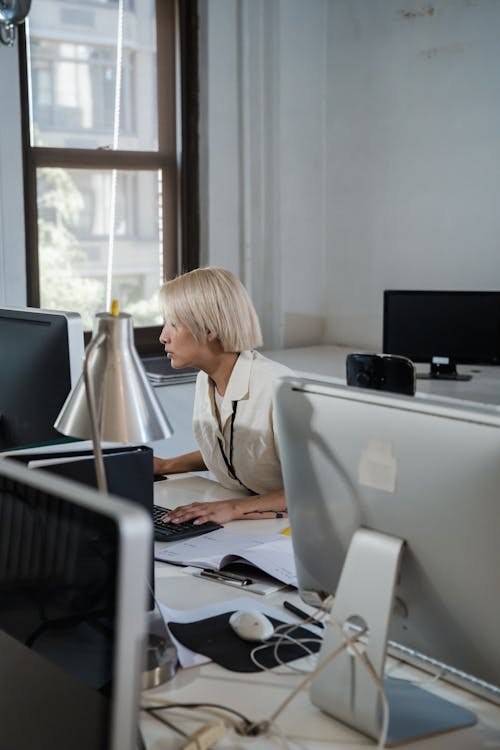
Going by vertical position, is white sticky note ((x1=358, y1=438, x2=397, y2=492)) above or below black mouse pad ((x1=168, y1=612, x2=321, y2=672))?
above

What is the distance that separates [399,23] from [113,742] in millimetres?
3777

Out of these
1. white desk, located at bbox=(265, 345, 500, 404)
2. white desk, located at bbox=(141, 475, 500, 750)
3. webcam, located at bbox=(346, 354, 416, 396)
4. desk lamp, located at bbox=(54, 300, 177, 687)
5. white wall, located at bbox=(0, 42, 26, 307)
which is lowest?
white desk, located at bbox=(141, 475, 500, 750)

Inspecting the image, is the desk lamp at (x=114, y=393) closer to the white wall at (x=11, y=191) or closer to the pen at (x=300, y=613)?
the pen at (x=300, y=613)

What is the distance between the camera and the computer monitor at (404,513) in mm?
1066

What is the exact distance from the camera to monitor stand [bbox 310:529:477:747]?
114 cm

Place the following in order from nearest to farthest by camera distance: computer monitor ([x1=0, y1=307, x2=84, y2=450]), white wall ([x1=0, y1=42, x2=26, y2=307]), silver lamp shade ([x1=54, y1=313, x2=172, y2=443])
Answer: silver lamp shade ([x1=54, y1=313, x2=172, y2=443]), computer monitor ([x1=0, y1=307, x2=84, y2=450]), white wall ([x1=0, y1=42, x2=26, y2=307])

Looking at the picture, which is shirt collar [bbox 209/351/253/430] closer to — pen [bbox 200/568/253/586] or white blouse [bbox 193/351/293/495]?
white blouse [bbox 193/351/293/495]

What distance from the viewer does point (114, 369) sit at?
125cm

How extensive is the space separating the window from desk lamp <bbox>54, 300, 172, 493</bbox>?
2539 millimetres

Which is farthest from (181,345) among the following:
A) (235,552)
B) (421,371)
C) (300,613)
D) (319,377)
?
(421,371)

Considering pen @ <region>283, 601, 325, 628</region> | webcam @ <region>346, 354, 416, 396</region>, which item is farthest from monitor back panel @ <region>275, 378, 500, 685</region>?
webcam @ <region>346, 354, 416, 396</region>

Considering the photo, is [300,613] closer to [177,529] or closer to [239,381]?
[177,529]

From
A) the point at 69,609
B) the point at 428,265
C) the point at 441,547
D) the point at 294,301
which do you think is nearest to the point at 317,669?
the point at 441,547

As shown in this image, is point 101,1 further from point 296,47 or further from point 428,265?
point 428,265
